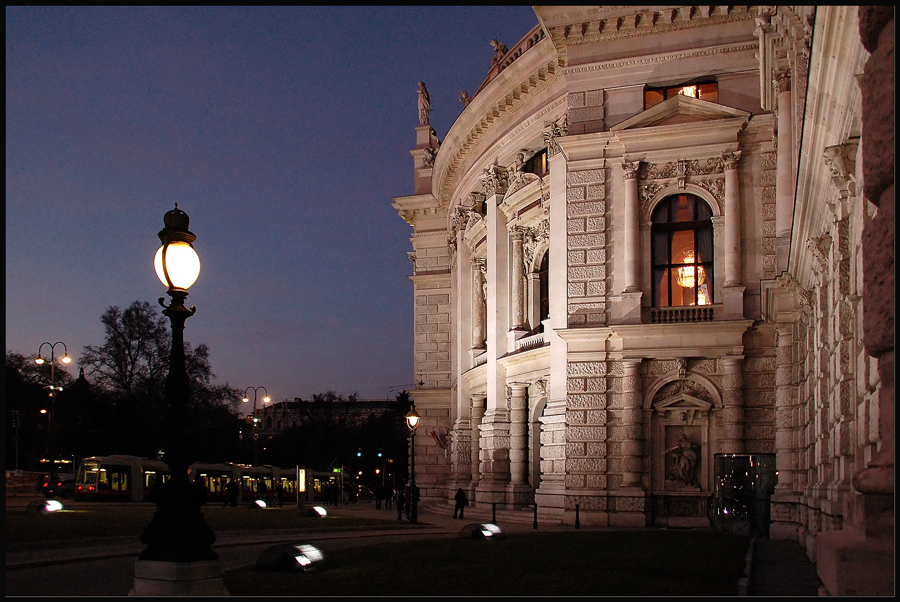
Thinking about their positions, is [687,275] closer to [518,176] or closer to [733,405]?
[733,405]

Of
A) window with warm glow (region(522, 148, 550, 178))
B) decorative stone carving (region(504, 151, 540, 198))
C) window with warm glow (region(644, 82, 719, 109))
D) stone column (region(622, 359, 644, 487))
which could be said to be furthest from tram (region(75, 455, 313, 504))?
window with warm glow (region(644, 82, 719, 109))

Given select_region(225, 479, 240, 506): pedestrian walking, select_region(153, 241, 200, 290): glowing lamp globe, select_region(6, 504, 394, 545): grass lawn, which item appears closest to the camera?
select_region(153, 241, 200, 290): glowing lamp globe

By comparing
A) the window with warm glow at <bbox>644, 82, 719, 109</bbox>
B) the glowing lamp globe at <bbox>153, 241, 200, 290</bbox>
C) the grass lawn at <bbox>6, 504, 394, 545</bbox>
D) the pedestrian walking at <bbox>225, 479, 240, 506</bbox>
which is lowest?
the pedestrian walking at <bbox>225, 479, 240, 506</bbox>

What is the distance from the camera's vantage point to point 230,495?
56.8 metres

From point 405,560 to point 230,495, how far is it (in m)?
41.6

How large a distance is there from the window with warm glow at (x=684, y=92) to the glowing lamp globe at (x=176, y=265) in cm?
2383


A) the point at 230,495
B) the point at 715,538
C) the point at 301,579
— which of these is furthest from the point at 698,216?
the point at 230,495

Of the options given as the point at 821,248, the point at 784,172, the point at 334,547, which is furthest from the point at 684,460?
the point at 821,248

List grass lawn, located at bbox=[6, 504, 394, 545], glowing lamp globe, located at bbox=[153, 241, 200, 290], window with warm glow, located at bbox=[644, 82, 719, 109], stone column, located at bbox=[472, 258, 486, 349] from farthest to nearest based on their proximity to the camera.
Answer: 1. stone column, located at bbox=[472, 258, 486, 349]
2. window with warm glow, located at bbox=[644, 82, 719, 109]
3. grass lawn, located at bbox=[6, 504, 394, 545]
4. glowing lamp globe, located at bbox=[153, 241, 200, 290]

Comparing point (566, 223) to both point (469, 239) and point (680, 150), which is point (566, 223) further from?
point (469, 239)

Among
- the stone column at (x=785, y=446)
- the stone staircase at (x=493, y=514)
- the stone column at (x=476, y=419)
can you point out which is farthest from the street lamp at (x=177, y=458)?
the stone column at (x=476, y=419)

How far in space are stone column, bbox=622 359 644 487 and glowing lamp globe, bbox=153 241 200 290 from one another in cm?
2199

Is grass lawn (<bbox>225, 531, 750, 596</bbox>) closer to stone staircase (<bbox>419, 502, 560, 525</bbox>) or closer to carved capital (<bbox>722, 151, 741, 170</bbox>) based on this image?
stone staircase (<bbox>419, 502, 560, 525</bbox>)

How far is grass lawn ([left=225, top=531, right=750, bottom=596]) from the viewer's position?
12711 millimetres
